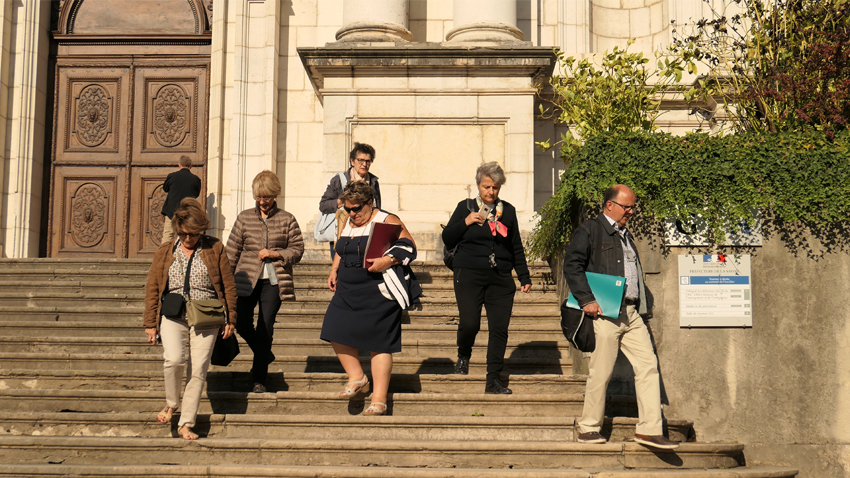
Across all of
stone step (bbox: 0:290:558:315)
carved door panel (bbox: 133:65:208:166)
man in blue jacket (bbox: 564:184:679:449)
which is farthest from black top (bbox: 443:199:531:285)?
carved door panel (bbox: 133:65:208:166)

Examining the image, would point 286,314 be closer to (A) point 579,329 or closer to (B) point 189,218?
(B) point 189,218

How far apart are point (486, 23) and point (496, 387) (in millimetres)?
6725

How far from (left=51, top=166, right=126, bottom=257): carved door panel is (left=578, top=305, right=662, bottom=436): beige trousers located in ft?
31.5

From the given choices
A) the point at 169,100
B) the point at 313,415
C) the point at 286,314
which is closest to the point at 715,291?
the point at 313,415

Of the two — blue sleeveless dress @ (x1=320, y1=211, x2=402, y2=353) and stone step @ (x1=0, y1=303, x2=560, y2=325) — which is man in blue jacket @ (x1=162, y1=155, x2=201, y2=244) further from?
blue sleeveless dress @ (x1=320, y1=211, x2=402, y2=353)

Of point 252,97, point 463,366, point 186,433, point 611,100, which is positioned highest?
point 252,97

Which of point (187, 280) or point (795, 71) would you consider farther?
point (795, 71)

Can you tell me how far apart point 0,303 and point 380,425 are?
5038 mm

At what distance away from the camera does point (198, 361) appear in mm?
6113

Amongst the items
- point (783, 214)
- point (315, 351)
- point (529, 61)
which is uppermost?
point (529, 61)

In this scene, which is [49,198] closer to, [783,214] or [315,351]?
[315,351]

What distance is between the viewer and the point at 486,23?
11.8 metres

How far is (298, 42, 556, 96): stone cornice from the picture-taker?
11.5 m

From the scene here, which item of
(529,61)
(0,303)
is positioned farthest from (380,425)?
(529,61)
